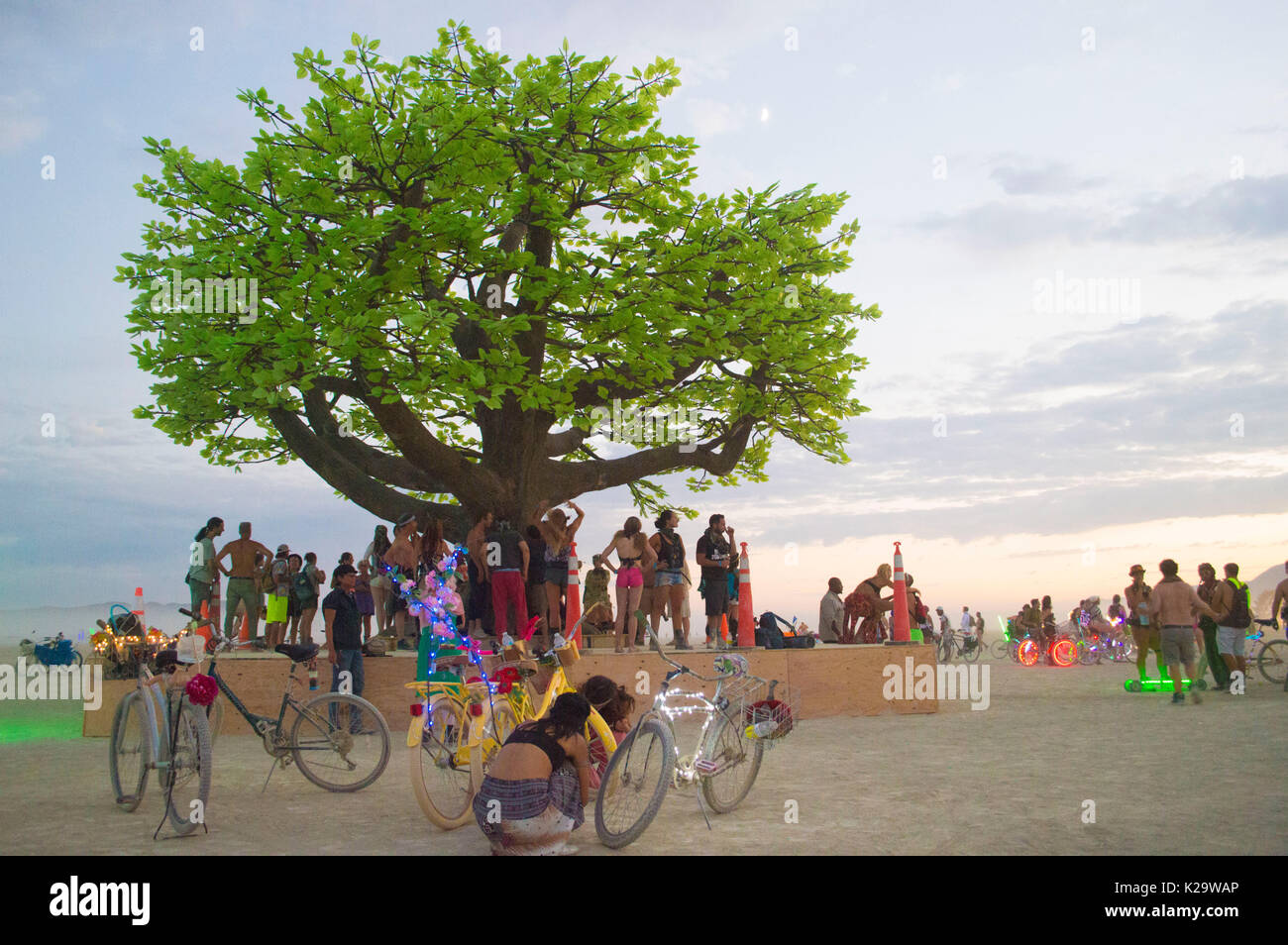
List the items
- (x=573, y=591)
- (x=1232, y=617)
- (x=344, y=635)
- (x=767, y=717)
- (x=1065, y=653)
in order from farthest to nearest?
(x=1065, y=653), (x=1232, y=617), (x=573, y=591), (x=344, y=635), (x=767, y=717)

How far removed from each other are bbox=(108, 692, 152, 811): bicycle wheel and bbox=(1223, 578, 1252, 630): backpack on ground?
54.3 ft

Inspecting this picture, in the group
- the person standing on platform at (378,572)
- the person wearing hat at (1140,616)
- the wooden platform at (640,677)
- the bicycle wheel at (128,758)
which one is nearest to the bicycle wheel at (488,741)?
the bicycle wheel at (128,758)

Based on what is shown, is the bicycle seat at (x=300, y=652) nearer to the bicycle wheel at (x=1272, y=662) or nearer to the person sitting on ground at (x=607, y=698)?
the person sitting on ground at (x=607, y=698)

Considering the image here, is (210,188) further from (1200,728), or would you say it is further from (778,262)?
(1200,728)

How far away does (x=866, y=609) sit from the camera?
58.5 ft

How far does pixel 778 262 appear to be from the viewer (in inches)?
792

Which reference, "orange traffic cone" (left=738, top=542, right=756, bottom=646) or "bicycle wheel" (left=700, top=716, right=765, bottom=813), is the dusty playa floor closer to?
"bicycle wheel" (left=700, top=716, right=765, bottom=813)

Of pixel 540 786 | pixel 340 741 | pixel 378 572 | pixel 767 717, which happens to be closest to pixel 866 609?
pixel 378 572

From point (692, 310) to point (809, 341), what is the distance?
270 cm

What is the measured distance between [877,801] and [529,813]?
3.51 m

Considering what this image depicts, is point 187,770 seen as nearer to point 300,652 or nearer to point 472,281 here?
point 300,652

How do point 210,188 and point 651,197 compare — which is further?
point 651,197

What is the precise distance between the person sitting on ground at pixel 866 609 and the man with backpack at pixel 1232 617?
5537 mm
